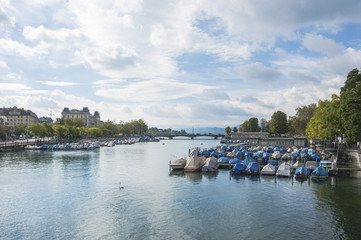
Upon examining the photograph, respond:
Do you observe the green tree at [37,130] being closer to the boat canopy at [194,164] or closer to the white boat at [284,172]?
the boat canopy at [194,164]

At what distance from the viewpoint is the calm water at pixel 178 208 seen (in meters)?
28.5

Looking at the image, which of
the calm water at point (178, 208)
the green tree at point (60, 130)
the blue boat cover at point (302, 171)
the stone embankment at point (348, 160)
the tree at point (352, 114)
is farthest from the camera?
the green tree at point (60, 130)

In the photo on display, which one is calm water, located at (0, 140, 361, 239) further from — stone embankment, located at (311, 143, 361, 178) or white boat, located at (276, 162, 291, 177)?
stone embankment, located at (311, 143, 361, 178)

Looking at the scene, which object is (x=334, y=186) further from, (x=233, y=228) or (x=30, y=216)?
(x=30, y=216)

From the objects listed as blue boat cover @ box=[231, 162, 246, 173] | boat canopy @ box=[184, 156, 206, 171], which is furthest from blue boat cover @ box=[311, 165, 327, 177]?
boat canopy @ box=[184, 156, 206, 171]

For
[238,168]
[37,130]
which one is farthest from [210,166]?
[37,130]

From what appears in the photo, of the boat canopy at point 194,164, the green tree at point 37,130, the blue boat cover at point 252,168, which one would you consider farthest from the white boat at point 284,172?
the green tree at point 37,130

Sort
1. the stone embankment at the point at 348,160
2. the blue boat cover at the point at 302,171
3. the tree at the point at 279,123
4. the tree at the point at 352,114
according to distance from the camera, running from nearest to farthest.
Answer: the blue boat cover at the point at 302,171
the stone embankment at the point at 348,160
the tree at the point at 352,114
the tree at the point at 279,123

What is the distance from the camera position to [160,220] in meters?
31.6

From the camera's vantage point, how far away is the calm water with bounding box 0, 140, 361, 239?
28516 millimetres

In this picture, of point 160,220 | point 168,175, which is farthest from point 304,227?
point 168,175

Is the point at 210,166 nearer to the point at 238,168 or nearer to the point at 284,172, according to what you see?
the point at 238,168

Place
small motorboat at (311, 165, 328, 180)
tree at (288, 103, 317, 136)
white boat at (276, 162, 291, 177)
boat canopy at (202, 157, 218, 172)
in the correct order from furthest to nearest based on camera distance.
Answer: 1. tree at (288, 103, 317, 136)
2. boat canopy at (202, 157, 218, 172)
3. white boat at (276, 162, 291, 177)
4. small motorboat at (311, 165, 328, 180)

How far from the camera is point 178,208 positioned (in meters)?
36.0
